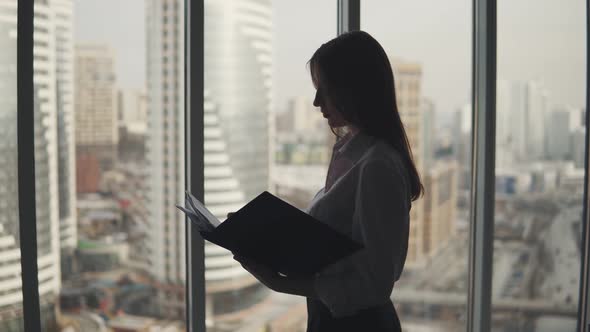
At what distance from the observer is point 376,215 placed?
101 centimetres

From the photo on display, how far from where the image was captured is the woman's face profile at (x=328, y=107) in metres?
1.12

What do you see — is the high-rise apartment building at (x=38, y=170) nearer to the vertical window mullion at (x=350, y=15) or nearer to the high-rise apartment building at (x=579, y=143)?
the vertical window mullion at (x=350, y=15)

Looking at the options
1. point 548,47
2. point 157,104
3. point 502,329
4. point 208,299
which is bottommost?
point 502,329

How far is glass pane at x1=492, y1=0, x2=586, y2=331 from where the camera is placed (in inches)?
110

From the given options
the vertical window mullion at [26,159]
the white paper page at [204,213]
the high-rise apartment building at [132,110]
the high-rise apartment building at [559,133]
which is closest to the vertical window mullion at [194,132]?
the high-rise apartment building at [132,110]

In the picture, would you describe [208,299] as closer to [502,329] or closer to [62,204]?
[62,204]

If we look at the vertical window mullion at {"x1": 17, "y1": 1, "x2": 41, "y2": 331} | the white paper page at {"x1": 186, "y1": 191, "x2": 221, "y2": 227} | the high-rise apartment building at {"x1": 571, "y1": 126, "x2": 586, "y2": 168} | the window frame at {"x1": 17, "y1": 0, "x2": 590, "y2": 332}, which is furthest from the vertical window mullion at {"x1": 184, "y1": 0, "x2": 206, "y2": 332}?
the high-rise apartment building at {"x1": 571, "y1": 126, "x2": 586, "y2": 168}

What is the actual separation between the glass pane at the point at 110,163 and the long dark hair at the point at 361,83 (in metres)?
1.22

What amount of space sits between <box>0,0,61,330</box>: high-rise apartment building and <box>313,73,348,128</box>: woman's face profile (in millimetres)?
1234

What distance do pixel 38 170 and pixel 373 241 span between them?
56.4 inches

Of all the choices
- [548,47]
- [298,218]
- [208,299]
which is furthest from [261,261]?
[548,47]

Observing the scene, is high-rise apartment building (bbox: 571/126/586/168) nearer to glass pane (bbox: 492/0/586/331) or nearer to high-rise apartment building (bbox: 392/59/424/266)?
glass pane (bbox: 492/0/586/331)

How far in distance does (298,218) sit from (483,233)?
1978 millimetres

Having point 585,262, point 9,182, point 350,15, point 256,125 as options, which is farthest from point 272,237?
point 585,262
